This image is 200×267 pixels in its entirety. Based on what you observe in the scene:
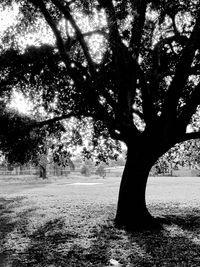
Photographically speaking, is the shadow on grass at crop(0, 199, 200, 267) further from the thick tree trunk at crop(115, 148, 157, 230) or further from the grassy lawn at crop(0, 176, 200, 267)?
the thick tree trunk at crop(115, 148, 157, 230)

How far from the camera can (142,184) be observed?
10641 mm

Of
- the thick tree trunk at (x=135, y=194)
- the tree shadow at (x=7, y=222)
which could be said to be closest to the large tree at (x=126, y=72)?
the thick tree trunk at (x=135, y=194)

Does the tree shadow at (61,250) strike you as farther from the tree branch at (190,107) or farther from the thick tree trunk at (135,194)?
the tree branch at (190,107)

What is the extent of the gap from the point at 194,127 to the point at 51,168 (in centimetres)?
5860

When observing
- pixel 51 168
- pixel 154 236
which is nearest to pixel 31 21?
pixel 154 236

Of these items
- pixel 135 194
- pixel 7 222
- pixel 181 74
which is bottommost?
pixel 7 222

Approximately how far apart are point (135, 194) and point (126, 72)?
4.12 m

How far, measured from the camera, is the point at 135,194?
10617 millimetres

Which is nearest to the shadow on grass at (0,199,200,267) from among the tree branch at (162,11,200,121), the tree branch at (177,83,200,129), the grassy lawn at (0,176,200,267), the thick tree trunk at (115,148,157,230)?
the grassy lawn at (0,176,200,267)

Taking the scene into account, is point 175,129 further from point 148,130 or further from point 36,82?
point 36,82

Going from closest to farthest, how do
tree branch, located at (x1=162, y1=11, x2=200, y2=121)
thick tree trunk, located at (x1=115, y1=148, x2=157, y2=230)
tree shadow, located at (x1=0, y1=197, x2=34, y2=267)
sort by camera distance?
tree shadow, located at (x1=0, y1=197, x2=34, y2=267)
tree branch, located at (x1=162, y1=11, x2=200, y2=121)
thick tree trunk, located at (x1=115, y1=148, x2=157, y2=230)

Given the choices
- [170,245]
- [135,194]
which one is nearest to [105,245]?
[170,245]

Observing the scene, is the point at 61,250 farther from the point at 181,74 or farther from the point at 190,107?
the point at 181,74

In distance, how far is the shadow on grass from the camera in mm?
6539
